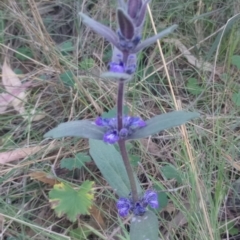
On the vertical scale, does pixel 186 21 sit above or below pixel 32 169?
above

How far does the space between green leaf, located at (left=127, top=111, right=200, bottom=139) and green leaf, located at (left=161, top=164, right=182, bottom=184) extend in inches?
19.4

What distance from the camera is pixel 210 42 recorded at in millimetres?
2156

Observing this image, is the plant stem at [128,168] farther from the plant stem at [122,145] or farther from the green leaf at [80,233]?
the green leaf at [80,233]

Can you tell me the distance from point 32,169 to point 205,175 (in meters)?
0.60

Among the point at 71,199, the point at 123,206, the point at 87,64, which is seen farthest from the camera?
the point at 87,64

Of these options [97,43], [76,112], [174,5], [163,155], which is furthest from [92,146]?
[174,5]

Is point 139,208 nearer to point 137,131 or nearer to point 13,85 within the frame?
point 137,131

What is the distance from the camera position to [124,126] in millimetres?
1195

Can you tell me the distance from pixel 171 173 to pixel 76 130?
58 centimetres

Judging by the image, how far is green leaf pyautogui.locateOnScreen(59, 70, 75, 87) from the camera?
197 centimetres

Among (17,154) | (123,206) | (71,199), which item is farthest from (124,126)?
(17,154)

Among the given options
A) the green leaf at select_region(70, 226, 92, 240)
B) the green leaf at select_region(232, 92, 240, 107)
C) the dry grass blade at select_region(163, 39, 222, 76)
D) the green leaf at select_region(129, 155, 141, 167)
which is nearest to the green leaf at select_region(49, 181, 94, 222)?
the green leaf at select_region(70, 226, 92, 240)

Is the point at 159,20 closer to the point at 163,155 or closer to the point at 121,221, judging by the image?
the point at 163,155

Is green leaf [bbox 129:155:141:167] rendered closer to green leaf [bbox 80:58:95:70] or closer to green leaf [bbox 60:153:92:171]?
green leaf [bbox 60:153:92:171]
